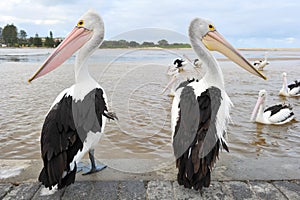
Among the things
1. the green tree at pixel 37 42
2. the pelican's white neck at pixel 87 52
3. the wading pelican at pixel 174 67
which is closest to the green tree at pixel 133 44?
the pelican's white neck at pixel 87 52

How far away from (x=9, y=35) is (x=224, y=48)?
152 ft

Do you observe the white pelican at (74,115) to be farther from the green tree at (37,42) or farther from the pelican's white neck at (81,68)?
the green tree at (37,42)

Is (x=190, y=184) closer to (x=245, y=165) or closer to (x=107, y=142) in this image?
(x=245, y=165)

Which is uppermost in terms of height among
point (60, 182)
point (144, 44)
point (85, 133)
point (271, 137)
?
point (144, 44)

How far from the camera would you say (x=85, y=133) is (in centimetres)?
248

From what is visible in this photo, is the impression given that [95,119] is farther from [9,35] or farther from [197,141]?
[9,35]

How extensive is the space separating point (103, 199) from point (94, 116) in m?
0.76

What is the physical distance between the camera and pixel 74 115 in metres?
2.39

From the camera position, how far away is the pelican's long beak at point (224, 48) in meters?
2.87

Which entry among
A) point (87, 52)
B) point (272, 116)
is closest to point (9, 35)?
point (272, 116)

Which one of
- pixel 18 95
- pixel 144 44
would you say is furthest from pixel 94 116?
pixel 18 95

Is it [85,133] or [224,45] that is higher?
[224,45]

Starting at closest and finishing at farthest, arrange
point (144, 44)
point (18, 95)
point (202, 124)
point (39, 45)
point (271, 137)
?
point (202, 124)
point (144, 44)
point (271, 137)
point (18, 95)
point (39, 45)

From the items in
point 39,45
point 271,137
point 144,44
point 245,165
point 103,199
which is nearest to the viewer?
point 103,199
